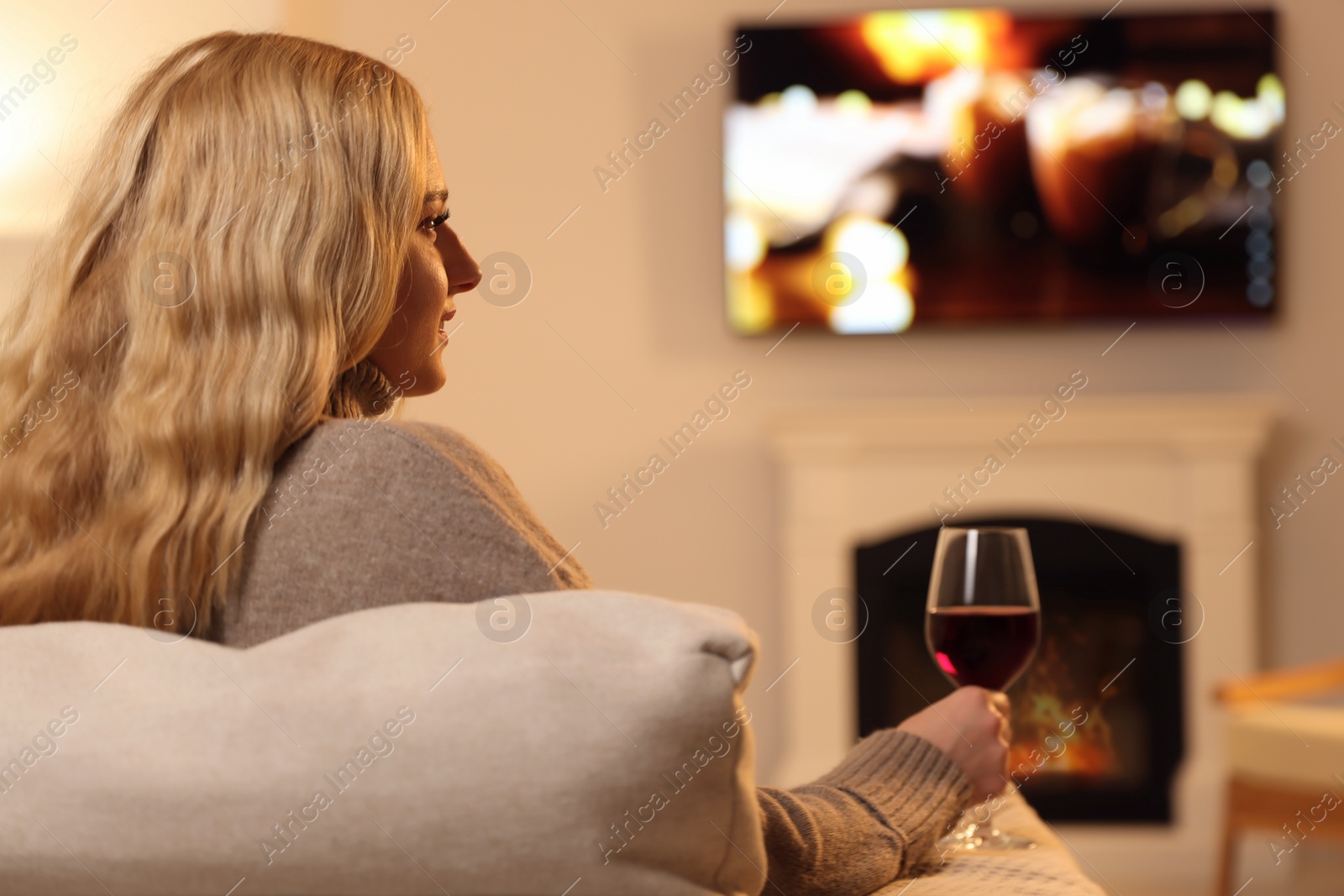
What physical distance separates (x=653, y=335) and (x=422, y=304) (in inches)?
98.6

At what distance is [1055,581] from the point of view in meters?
3.39

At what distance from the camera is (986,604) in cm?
101

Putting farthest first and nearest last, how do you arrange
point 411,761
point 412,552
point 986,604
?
point 986,604
point 412,552
point 411,761

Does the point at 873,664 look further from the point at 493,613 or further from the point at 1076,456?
the point at 493,613

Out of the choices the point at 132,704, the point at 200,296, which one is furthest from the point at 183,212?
the point at 132,704

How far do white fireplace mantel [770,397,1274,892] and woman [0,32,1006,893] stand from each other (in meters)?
2.37

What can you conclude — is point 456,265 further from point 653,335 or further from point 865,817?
point 653,335

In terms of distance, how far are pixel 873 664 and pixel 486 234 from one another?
5.16ft

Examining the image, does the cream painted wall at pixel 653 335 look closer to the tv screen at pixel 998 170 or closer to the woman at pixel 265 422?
the tv screen at pixel 998 170

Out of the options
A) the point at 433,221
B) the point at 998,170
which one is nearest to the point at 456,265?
the point at 433,221

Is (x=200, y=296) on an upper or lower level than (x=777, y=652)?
upper

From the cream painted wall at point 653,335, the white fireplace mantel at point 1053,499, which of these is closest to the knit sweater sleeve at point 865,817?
the white fireplace mantel at point 1053,499

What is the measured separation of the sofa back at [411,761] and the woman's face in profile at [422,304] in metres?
0.52

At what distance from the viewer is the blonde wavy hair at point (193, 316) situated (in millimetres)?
761
